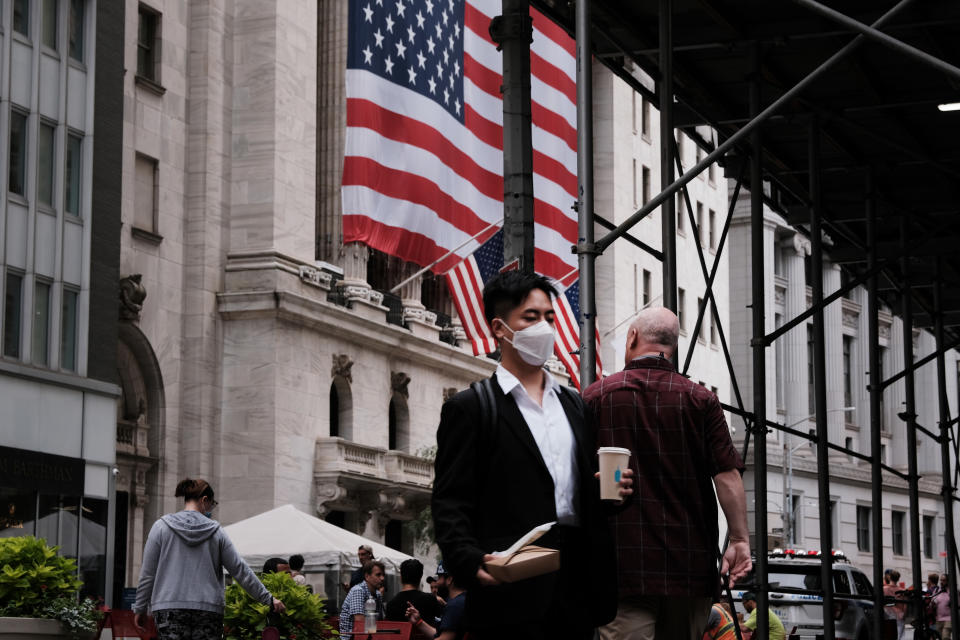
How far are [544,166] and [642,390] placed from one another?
1081 cm

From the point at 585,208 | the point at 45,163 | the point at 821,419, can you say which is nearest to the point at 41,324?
the point at 45,163

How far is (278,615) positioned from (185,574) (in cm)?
293

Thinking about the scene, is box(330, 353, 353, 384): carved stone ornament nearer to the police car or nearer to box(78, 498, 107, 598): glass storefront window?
box(78, 498, 107, 598): glass storefront window

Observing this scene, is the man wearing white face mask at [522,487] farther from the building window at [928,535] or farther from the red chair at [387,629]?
the building window at [928,535]

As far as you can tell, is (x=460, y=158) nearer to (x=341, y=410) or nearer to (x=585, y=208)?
(x=585, y=208)

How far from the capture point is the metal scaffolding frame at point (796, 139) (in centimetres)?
1238

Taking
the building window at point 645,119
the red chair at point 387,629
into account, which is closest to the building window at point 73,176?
the red chair at point 387,629

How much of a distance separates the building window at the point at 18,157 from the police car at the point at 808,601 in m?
17.9

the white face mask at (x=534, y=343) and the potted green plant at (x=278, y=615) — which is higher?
the white face mask at (x=534, y=343)

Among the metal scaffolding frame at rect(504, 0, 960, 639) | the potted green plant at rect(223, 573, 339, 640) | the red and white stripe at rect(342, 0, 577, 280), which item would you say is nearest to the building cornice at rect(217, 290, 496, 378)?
the metal scaffolding frame at rect(504, 0, 960, 639)

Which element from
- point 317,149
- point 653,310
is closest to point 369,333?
point 317,149

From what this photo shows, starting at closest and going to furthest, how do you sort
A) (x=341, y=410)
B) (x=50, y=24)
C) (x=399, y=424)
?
(x=50, y=24) < (x=341, y=410) < (x=399, y=424)

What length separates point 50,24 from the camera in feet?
119

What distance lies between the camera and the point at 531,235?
39.7 feet
